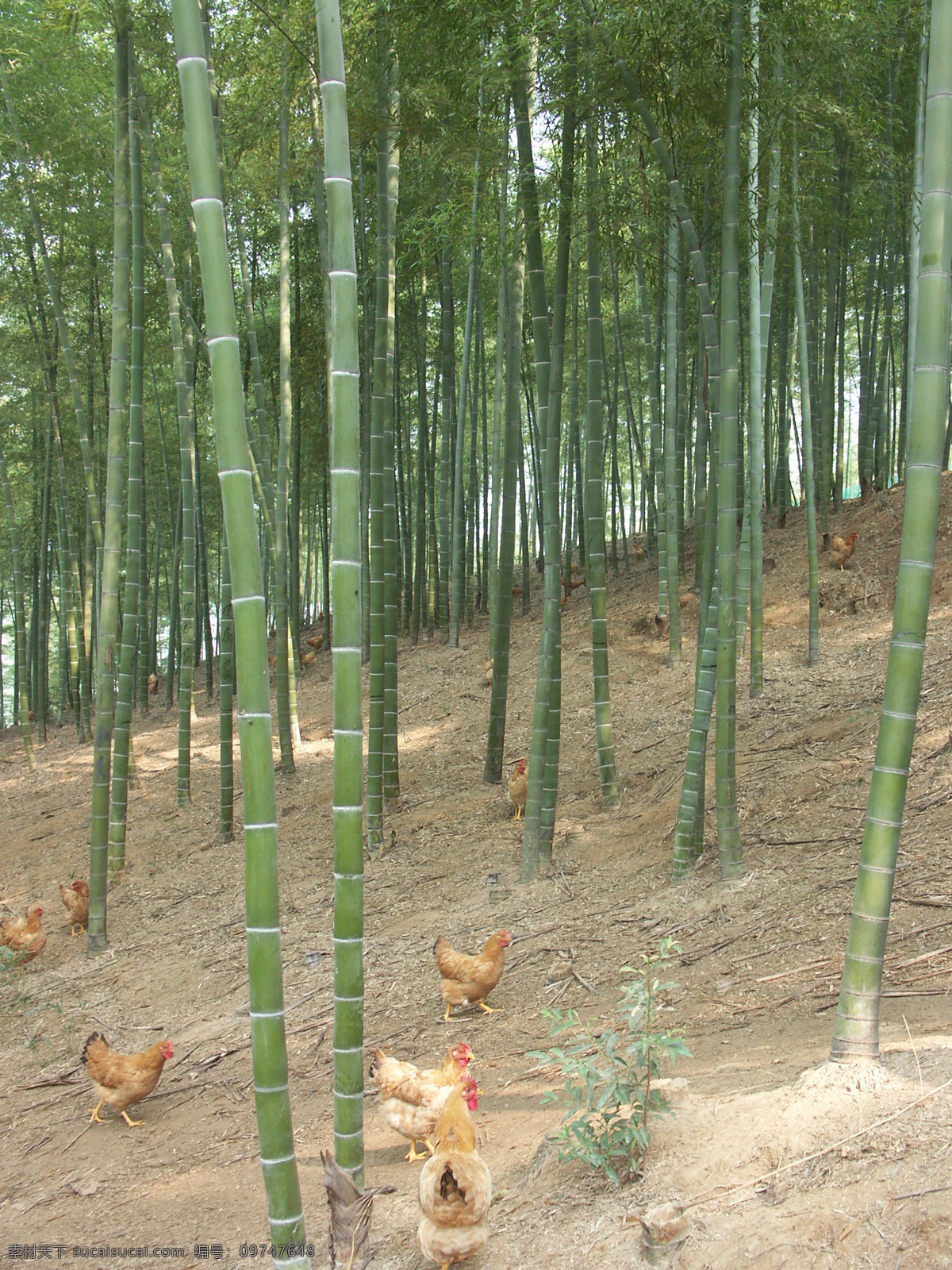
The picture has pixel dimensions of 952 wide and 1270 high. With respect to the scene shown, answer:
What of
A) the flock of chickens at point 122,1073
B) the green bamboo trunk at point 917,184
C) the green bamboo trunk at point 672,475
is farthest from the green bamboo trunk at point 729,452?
the green bamboo trunk at point 672,475

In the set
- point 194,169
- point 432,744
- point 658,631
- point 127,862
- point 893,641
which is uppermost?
point 194,169

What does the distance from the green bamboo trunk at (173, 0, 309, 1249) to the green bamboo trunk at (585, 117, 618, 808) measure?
9.37 feet

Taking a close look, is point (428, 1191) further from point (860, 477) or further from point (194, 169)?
point (860, 477)

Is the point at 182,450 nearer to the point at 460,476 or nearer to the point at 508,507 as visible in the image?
the point at 508,507

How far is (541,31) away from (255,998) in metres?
4.20

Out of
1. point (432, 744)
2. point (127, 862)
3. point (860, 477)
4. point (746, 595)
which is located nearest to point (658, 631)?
point (746, 595)

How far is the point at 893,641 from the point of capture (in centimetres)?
216

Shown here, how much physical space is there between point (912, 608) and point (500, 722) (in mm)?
4133

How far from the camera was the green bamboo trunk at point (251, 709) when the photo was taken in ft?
5.96

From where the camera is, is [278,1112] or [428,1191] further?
[428,1191]

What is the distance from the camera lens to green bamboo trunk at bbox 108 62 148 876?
4.83m

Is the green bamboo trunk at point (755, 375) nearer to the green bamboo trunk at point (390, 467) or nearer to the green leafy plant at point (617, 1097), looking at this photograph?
the green bamboo trunk at point (390, 467)

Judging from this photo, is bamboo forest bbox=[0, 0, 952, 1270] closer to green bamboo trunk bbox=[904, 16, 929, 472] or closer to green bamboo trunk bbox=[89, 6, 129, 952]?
green bamboo trunk bbox=[89, 6, 129, 952]

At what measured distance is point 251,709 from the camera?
183cm
